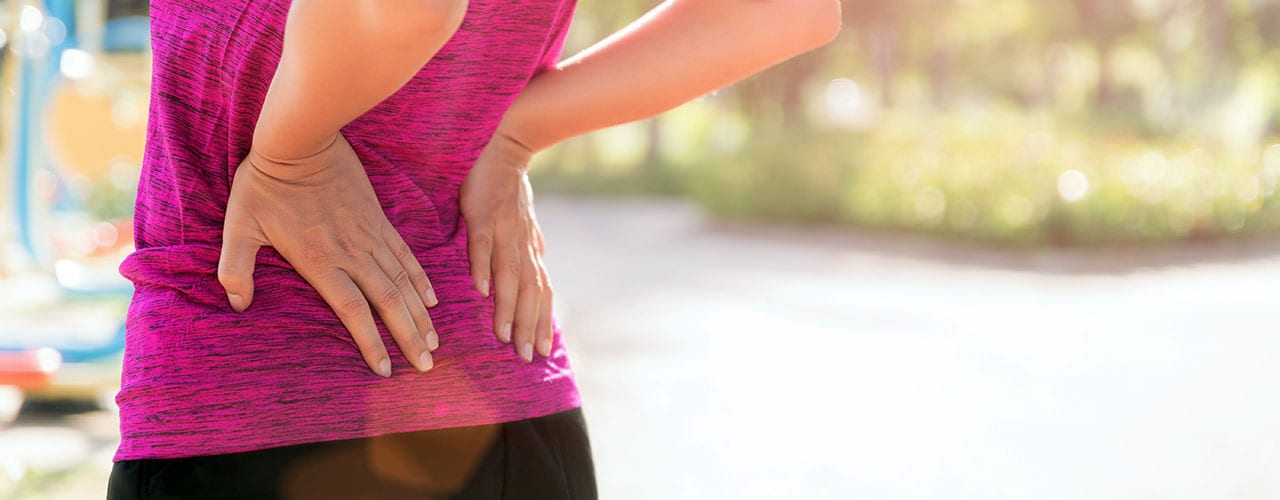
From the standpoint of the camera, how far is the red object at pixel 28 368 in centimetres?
495

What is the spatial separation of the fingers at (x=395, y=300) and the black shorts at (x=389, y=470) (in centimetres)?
7

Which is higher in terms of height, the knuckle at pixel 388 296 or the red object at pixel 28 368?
the knuckle at pixel 388 296

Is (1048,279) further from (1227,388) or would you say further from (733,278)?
(1227,388)

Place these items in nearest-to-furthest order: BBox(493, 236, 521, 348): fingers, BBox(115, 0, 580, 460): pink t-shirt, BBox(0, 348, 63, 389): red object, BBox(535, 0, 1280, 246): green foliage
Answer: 1. BBox(115, 0, 580, 460): pink t-shirt
2. BBox(493, 236, 521, 348): fingers
3. BBox(0, 348, 63, 389): red object
4. BBox(535, 0, 1280, 246): green foliage

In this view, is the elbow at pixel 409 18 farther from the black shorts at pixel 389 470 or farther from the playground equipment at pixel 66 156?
the playground equipment at pixel 66 156

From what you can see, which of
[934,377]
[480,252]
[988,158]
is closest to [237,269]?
[480,252]

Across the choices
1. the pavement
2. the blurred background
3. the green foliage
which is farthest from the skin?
the green foliage

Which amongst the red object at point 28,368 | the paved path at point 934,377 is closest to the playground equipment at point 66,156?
the red object at point 28,368

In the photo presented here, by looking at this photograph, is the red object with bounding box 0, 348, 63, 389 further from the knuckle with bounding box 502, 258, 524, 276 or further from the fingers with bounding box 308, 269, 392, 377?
the fingers with bounding box 308, 269, 392, 377

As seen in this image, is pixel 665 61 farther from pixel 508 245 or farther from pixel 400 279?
pixel 400 279

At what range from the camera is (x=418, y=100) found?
1052 mm

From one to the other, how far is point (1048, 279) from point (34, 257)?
776 cm

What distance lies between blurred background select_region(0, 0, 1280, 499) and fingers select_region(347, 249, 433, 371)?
11.3 ft

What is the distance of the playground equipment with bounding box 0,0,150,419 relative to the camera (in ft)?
16.9
